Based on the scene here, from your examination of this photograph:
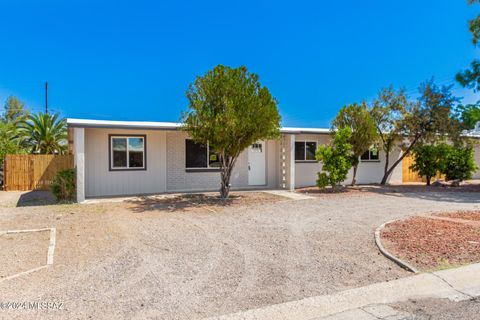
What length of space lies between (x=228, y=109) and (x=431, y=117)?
1139 centimetres

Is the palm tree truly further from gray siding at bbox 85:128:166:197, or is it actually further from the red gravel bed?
the red gravel bed

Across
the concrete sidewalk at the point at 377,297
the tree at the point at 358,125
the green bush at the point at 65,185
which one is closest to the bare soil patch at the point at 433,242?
the concrete sidewalk at the point at 377,297

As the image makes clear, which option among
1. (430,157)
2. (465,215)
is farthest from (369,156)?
(465,215)

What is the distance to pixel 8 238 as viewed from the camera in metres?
6.52

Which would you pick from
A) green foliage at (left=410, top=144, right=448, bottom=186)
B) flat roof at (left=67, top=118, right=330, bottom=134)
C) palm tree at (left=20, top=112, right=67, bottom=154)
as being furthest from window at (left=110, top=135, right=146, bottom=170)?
green foliage at (left=410, top=144, right=448, bottom=186)

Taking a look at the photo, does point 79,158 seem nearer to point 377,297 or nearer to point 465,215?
point 377,297

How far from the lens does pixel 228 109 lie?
33.3ft

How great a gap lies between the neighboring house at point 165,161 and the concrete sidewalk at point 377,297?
31.3 feet

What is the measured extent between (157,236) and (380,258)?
13.9 ft

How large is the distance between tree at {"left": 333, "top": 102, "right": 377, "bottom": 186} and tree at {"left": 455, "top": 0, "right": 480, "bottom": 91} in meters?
7.20

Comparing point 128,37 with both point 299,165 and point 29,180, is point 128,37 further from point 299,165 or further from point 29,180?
point 299,165

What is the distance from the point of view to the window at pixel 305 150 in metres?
16.5

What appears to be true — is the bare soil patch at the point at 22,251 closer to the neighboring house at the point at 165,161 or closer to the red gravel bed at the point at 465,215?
the neighboring house at the point at 165,161

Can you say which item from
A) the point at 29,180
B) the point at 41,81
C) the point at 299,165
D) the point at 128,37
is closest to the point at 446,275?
the point at 299,165
